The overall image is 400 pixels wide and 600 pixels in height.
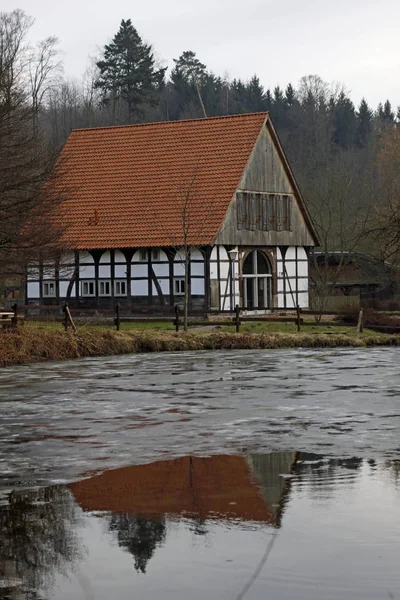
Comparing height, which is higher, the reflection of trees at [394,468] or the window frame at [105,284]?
the window frame at [105,284]

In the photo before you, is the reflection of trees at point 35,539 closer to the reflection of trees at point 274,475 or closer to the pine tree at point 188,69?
the reflection of trees at point 274,475

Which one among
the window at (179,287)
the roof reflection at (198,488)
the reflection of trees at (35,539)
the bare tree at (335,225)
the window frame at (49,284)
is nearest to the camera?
the reflection of trees at (35,539)

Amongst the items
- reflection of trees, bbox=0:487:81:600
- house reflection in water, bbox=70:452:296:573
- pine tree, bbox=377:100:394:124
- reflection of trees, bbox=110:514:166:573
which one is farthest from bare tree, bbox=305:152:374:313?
pine tree, bbox=377:100:394:124

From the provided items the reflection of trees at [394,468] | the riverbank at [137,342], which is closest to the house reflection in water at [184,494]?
the reflection of trees at [394,468]

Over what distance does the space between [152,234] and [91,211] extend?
4083mm

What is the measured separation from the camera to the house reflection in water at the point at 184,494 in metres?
10.5

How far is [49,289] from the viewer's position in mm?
50281

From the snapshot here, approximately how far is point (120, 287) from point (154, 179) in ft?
16.6

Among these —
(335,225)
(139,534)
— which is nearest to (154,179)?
(335,225)

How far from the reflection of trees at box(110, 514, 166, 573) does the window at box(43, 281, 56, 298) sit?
39.5 m

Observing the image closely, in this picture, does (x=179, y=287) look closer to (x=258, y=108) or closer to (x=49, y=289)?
(x=49, y=289)

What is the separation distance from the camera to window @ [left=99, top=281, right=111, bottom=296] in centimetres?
4847

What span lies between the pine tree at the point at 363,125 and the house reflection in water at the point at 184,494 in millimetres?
127286

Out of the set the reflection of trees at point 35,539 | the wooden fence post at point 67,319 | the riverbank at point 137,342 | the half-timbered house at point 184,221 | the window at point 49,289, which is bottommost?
the reflection of trees at point 35,539
